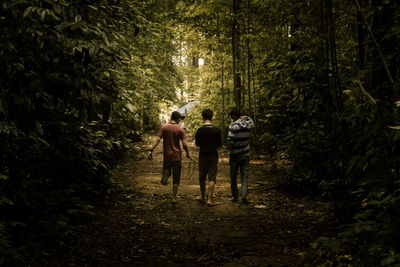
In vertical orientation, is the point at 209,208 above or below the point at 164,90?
below

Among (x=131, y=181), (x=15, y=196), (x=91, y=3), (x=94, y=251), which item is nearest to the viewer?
(x=91, y=3)

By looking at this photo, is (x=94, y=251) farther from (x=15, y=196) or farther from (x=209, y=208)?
(x=209, y=208)

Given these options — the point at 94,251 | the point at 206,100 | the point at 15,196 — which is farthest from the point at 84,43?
the point at 206,100

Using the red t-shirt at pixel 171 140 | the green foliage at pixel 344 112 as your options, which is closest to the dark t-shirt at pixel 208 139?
the red t-shirt at pixel 171 140

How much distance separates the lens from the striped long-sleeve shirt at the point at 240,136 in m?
8.62

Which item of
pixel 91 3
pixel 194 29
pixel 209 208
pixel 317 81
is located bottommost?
pixel 209 208

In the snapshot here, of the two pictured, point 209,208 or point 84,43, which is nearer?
point 84,43

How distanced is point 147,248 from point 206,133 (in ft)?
10.5

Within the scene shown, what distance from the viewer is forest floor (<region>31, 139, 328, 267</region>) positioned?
5469mm

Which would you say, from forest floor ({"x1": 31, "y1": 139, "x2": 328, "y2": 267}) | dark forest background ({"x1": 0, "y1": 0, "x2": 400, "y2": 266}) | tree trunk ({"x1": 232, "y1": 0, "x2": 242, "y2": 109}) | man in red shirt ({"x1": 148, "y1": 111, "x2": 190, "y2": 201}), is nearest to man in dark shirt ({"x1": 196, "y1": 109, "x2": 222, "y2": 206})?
man in red shirt ({"x1": 148, "y1": 111, "x2": 190, "y2": 201})

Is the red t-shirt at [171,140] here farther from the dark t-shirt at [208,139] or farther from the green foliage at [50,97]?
the green foliage at [50,97]

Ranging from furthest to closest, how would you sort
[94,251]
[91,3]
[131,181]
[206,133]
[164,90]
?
[164,90] → [131,181] → [206,133] → [94,251] → [91,3]

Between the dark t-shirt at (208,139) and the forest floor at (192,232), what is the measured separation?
1.25m

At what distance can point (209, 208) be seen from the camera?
8555 mm
